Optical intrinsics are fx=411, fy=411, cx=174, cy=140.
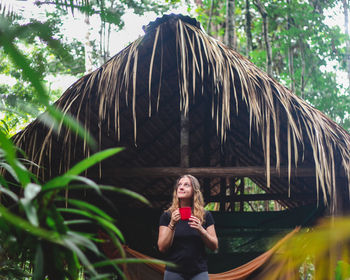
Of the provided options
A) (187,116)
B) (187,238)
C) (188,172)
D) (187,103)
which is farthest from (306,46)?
(187,238)

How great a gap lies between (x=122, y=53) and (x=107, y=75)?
0.64 ft

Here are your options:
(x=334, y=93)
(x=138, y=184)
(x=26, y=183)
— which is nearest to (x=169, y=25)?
(x=138, y=184)

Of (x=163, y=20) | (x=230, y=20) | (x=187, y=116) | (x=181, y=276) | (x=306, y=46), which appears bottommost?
(x=181, y=276)

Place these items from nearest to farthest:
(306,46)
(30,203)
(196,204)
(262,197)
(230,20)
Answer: (30,203)
(196,204)
(262,197)
(230,20)
(306,46)

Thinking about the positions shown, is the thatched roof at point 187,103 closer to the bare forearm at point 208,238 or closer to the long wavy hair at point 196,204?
the long wavy hair at point 196,204

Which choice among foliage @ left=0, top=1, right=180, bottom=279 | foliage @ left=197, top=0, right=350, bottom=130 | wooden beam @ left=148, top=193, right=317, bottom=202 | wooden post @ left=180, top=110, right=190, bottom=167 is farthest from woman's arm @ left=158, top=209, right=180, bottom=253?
foliage @ left=197, top=0, right=350, bottom=130

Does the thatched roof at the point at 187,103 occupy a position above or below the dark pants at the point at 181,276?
above

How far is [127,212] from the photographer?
309 centimetres

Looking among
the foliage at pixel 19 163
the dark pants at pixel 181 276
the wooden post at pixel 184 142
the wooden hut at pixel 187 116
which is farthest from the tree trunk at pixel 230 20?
the foliage at pixel 19 163

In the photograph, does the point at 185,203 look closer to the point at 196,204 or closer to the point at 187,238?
→ the point at 196,204

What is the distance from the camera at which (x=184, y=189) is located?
1.98m

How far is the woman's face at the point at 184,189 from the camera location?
6.48 ft

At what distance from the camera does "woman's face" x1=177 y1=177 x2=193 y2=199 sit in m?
1.97

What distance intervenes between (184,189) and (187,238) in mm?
238
